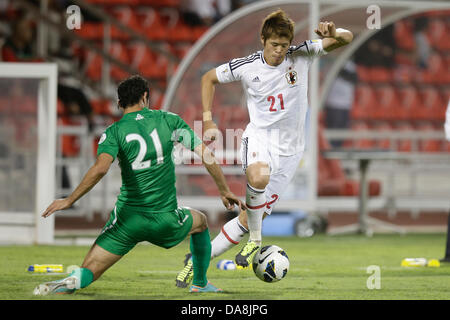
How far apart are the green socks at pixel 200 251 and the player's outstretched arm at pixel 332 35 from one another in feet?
5.13

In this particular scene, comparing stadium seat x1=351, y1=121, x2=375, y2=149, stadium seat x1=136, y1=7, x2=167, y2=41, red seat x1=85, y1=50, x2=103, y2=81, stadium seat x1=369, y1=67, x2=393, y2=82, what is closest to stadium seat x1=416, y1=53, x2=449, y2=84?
stadium seat x1=369, y1=67, x2=393, y2=82

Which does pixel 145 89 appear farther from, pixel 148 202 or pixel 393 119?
pixel 393 119

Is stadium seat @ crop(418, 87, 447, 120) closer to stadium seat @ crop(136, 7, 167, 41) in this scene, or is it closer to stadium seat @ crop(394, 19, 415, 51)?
stadium seat @ crop(394, 19, 415, 51)

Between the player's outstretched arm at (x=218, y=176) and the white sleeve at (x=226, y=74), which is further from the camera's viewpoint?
the white sleeve at (x=226, y=74)

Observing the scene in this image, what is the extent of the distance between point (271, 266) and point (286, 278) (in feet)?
3.28

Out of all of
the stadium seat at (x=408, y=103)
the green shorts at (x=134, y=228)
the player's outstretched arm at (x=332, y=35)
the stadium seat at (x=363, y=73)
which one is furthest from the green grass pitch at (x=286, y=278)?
the stadium seat at (x=363, y=73)

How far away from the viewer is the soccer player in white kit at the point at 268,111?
6152mm

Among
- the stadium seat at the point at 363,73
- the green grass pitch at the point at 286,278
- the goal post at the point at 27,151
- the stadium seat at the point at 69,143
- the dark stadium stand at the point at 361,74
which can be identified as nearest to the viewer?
the green grass pitch at the point at 286,278

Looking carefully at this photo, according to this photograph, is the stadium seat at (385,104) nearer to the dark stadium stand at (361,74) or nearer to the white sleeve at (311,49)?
the dark stadium stand at (361,74)

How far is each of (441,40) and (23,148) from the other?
45.7 feet

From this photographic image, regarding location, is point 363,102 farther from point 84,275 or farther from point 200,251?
point 84,275

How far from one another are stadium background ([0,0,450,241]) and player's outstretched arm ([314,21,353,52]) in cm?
422

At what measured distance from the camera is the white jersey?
6.28 meters

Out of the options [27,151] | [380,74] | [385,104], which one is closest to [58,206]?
[27,151]
